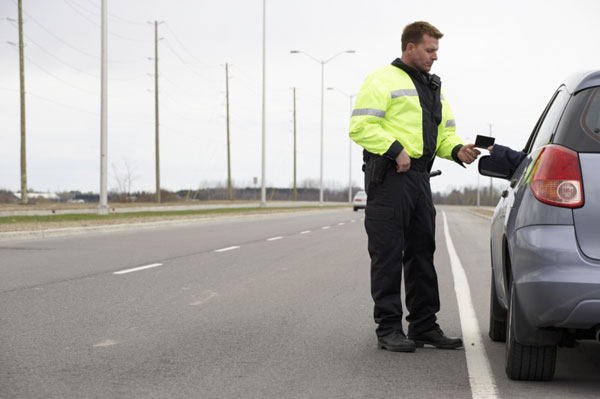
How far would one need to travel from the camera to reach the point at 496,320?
5902 millimetres

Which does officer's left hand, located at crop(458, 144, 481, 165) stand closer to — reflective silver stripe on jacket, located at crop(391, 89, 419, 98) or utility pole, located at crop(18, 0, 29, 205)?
reflective silver stripe on jacket, located at crop(391, 89, 419, 98)

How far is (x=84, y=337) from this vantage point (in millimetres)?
5957

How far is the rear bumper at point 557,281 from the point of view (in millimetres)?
4031

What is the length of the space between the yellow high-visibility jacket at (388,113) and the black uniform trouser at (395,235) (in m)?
0.22

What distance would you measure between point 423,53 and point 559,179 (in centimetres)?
174

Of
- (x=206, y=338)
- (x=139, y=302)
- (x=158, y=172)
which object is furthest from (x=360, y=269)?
(x=158, y=172)

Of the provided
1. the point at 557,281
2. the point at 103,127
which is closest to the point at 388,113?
the point at 557,281

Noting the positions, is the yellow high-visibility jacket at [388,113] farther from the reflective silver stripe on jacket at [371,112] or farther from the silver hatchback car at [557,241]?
the silver hatchback car at [557,241]

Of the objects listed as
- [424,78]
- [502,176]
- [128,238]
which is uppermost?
[424,78]

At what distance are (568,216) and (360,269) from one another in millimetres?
7349

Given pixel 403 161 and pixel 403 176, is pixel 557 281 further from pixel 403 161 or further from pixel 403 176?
pixel 403 176

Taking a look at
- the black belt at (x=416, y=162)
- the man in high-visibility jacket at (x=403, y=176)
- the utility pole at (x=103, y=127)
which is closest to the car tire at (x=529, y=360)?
the man in high-visibility jacket at (x=403, y=176)

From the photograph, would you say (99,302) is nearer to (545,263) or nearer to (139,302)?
(139,302)

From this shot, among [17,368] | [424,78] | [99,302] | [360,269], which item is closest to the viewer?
[17,368]
